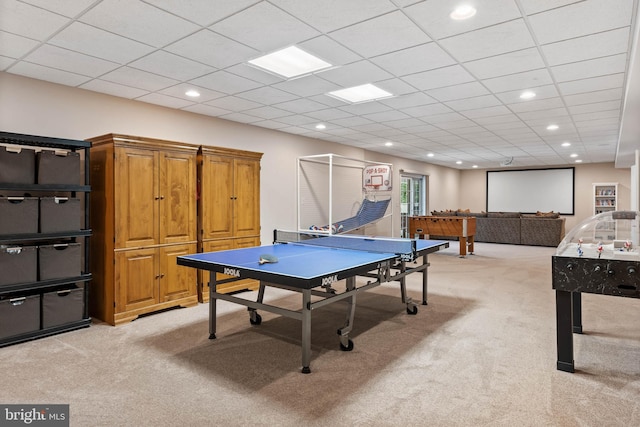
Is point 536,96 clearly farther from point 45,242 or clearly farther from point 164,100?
point 45,242

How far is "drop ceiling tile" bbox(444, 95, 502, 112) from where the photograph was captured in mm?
4645

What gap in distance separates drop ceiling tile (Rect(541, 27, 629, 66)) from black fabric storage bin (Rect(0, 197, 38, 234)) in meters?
4.72

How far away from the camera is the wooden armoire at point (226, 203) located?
467 centimetres

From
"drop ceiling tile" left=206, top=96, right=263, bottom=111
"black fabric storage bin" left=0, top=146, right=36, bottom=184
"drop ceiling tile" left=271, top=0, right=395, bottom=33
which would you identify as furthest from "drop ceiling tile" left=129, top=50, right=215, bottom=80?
"drop ceiling tile" left=271, top=0, right=395, bottom=33

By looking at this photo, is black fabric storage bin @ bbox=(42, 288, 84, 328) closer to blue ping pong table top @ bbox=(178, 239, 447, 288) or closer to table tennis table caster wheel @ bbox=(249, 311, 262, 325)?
blue ping pong table top @ bbox=(178, 239, 447, 288)

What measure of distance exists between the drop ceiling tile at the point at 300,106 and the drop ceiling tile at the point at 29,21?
261 centimetres

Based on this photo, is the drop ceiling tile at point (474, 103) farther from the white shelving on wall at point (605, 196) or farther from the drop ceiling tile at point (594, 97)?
the white shelving on wall at point (605, 196)

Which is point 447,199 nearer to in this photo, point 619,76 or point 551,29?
point 619,76

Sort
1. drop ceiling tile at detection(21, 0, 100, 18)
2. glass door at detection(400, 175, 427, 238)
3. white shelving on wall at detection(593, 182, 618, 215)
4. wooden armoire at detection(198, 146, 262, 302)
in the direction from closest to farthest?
1. drop ceiling tile at detection(21, 0, 100, 18)
2. wooden armoire at detection(198, 146, 262, 302)
3. glass door at detection(400, 175, 427, 238)
4. white shelving on wall at detection(593, 182, 618, 215)

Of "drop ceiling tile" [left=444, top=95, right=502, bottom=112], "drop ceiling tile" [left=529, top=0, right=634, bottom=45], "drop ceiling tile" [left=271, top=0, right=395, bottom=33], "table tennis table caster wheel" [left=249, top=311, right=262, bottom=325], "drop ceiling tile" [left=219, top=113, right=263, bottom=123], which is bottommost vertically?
"table tennis table caster wheel" [left=249, top=311, right=262, bottom=325]

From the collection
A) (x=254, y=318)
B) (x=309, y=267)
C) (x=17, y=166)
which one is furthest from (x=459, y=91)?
(x=17, y=166)

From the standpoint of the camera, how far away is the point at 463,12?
2531 millimetres

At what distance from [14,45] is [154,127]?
75.8 inches

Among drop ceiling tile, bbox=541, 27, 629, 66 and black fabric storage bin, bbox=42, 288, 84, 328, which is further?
black fabric storage bin, bbox=42, 288, 84, 328
